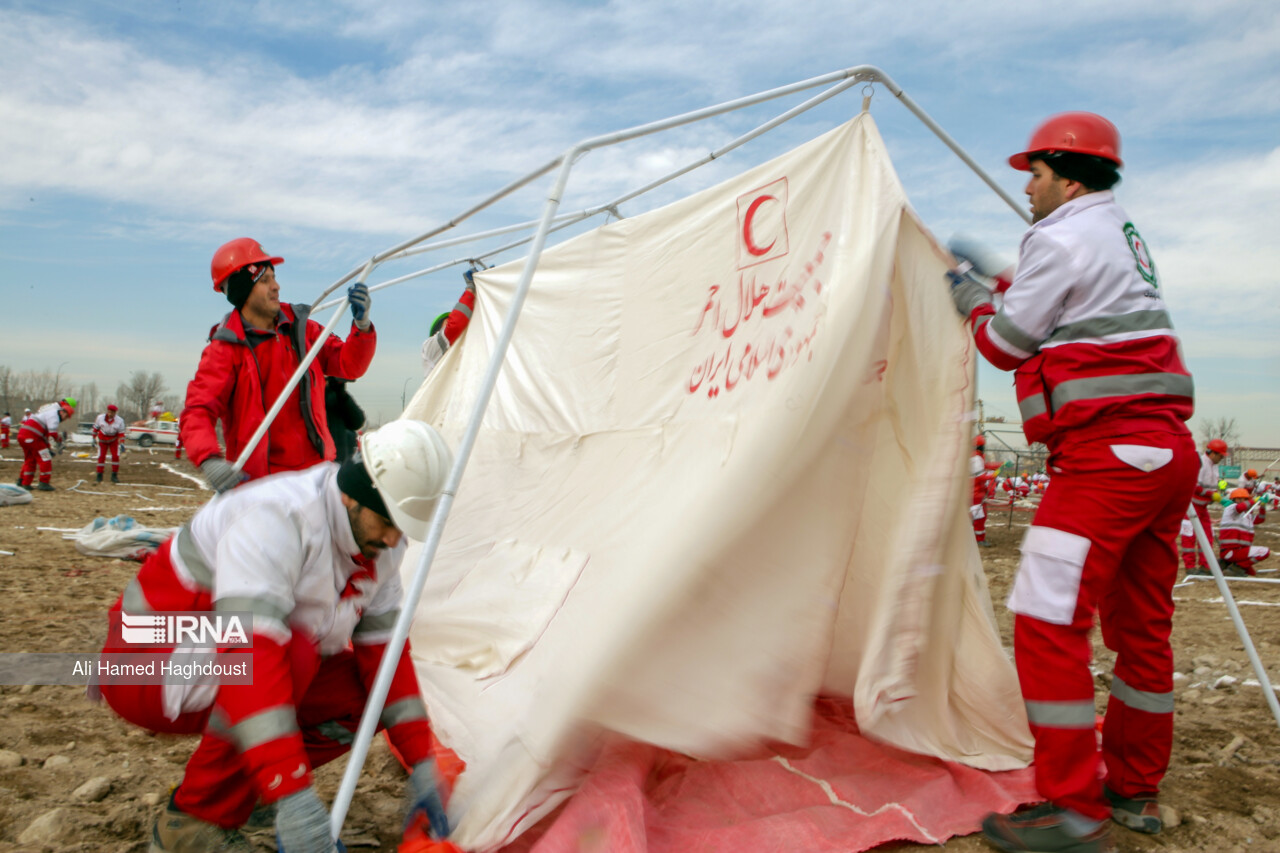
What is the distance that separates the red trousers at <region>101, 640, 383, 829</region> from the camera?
5.49 feet

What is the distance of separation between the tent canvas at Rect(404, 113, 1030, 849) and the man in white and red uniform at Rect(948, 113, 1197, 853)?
0.29 m

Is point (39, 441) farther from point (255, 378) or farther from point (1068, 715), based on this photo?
point (1068, 715)

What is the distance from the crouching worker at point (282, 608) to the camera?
1.51 metres

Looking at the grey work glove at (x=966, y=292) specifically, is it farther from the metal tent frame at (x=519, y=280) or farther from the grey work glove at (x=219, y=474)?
the grey work glove at (x=219, y=474)

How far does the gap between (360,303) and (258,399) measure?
1.99 ft

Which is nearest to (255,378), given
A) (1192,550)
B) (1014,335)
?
(1014,335)

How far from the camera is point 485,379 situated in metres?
2.02

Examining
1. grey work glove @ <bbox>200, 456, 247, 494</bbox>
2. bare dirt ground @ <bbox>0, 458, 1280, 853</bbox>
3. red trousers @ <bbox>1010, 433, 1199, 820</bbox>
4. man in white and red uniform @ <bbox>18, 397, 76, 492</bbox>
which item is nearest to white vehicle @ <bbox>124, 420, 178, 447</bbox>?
man in white and red uniform @ <bbox>18, 397, 76, 492</bbox>

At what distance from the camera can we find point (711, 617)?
2.04m

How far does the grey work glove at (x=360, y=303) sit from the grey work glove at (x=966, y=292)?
2.40 metres

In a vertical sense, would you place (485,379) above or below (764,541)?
above

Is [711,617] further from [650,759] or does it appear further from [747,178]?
[747,178]

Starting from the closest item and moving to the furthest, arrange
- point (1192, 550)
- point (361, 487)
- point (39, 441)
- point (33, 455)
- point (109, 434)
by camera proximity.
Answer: point (361, 487), point (1192, 550), point (39, 441), point (33, 455), point (109, 434)

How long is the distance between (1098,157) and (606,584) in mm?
1695
